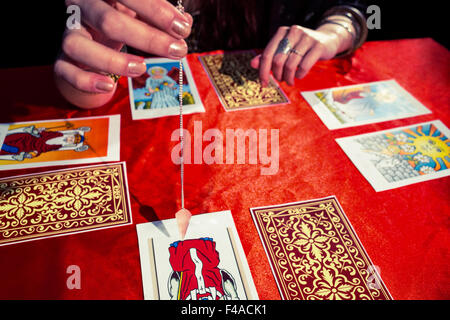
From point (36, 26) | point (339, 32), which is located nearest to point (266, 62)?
point (339, 32)

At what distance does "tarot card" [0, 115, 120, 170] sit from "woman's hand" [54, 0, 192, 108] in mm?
187

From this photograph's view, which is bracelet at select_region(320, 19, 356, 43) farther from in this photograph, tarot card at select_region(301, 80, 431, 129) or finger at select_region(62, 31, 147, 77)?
finger at select_region(62, 31, 147, 77)

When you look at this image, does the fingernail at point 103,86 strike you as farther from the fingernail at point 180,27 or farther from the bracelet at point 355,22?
the bracelet at point 355,22

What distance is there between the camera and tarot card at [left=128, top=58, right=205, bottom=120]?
0.94m

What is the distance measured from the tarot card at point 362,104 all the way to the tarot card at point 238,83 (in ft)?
0.36

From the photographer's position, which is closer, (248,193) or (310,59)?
(248,193)

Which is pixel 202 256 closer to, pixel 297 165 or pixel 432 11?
pixel 297 165

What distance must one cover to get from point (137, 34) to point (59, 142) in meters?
0.39

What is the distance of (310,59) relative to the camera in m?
1.00

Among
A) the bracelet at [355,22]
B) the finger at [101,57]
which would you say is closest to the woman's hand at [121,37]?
the finger at [101,57]

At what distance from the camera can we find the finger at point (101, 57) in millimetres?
636

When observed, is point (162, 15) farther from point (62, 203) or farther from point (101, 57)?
point (62, 203)
